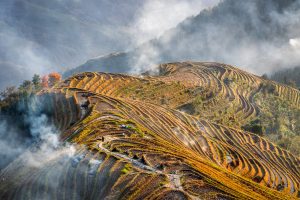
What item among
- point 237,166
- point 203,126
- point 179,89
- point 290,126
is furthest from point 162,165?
point 290,126

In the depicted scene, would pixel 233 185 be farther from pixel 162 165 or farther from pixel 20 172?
pixel 20 172

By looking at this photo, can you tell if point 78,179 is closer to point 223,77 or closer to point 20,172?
point 20,172

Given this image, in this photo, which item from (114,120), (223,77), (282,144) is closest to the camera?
(114,120)

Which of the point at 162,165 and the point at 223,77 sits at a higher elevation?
the point at 223,77

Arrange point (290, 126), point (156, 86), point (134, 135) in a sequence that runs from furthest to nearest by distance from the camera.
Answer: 1. point (290, 126)
2. point (156, 86)
3. point (134, 135)

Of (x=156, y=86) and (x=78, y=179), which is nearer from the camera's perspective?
(x=78, y=179)

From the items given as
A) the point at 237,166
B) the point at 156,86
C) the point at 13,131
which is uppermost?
the point at 156,86

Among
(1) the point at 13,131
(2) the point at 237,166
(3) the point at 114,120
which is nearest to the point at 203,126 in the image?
(2) the point at 237,166
